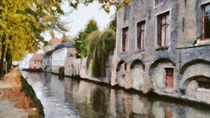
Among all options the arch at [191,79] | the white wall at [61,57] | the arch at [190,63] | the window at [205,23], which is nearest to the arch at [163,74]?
the arch at [190,63]

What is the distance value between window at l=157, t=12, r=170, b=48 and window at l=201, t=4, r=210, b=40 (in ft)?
7.92

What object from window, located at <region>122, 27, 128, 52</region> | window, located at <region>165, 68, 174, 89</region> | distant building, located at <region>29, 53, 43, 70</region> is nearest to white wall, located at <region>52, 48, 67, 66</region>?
distant building, located at <region>29, 53, 43, 70</region>

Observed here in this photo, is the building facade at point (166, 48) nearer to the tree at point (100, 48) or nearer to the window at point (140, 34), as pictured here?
the window at point (140, 34)

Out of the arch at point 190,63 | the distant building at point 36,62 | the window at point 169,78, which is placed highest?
the distant building at point 36,62

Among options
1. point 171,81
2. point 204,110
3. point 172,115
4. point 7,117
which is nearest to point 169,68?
point 171,81

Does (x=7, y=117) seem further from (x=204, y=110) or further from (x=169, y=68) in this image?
(x=169, y=68)

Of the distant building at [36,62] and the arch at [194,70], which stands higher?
the distant building at [36,62]

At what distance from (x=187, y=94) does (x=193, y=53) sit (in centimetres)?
213

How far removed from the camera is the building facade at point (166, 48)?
924 centimetres

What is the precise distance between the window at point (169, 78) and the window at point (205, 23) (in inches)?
107

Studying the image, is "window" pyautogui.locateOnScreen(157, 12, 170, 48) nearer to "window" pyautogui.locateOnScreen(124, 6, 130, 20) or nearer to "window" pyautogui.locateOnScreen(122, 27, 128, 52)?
"window" pyautogui.locateOnScreen(124, 6, 130, 20)

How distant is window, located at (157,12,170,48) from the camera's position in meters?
11.7

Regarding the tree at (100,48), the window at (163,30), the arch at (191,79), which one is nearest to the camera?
the arch at (191,79)

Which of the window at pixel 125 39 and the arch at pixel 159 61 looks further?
the window at pixel 125 39
